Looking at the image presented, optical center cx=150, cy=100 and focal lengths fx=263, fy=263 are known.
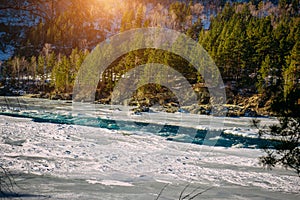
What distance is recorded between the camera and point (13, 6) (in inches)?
108

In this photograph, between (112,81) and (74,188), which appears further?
(112,81)

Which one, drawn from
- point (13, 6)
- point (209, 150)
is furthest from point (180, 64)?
point (13, 6)

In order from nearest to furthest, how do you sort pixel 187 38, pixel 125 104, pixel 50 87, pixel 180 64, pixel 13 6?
pixel 13 6 < pixel 125 104 < pixel 180 64 < pixel 187 38 < pixel 50 87

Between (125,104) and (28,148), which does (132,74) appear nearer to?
(125,104)

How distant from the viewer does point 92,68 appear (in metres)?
49.5

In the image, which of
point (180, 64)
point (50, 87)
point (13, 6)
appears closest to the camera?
point (13, 6)

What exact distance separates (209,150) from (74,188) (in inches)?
290

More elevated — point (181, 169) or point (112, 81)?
point (112, 81)

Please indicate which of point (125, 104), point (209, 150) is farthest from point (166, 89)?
point (209, 150)

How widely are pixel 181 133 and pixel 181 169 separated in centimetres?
799

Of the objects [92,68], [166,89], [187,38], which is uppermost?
[187,38]

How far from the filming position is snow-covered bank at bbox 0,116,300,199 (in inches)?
284

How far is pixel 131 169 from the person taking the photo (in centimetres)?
906

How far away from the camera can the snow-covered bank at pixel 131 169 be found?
7215mm
